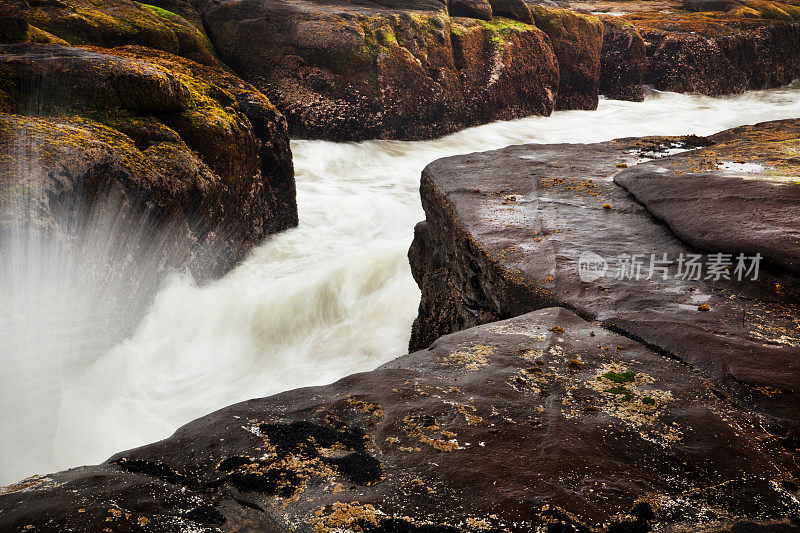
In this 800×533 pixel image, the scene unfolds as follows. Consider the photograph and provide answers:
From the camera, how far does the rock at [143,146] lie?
435cm

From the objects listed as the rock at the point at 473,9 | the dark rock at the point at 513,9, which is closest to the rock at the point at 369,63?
the rock at the point at 473,9

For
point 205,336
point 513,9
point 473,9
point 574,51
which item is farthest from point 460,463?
point 574,51

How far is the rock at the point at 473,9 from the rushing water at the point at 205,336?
6986mm

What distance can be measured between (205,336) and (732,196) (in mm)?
4426

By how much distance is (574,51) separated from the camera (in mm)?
14922

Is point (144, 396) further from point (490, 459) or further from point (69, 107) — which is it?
point (490, 459)

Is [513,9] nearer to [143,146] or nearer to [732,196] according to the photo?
[143,146]

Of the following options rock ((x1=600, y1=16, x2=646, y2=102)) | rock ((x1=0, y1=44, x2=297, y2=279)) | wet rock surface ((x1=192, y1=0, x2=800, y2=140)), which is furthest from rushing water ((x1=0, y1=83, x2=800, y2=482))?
rock ((x1=600, y1=16, x2=646, y2=102))

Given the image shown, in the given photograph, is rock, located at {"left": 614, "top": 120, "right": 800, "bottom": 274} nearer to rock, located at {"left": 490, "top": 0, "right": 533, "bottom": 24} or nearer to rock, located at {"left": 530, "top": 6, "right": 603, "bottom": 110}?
rock, located at {"left": 490, "top": 0, "right": 533, "bottom": 24}

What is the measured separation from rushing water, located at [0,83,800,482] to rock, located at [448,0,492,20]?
275 inches

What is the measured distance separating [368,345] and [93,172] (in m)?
2.71

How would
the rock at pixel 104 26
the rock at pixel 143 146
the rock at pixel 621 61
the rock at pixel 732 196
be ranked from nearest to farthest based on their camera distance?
the rock at pixel 732 196 → the rock at pixel 143 146 → the rock at pixel 104 26 → the rock at pixel 621 61

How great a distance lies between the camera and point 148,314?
17.1 feet

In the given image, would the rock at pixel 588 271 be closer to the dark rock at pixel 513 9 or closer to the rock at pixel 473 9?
the rock at pixel 473 9
